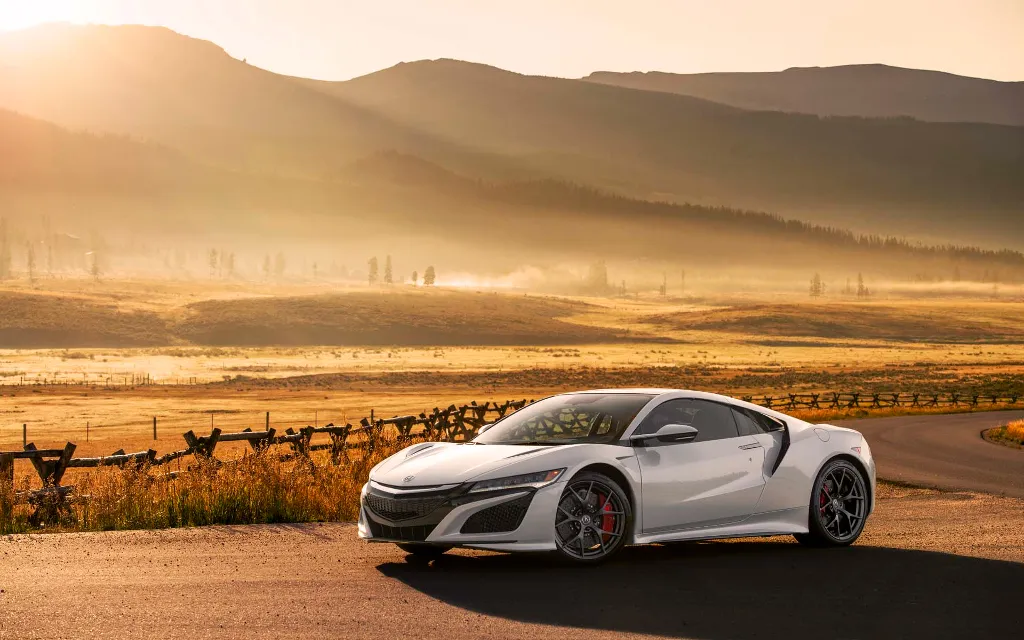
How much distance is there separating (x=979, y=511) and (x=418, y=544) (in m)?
8.67

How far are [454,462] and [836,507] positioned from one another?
424 cm

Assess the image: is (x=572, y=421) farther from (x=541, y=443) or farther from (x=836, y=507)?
(x=836, y=507)

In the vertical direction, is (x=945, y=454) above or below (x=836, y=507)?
below

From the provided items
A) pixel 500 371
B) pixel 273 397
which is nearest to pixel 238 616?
pixel 273 397

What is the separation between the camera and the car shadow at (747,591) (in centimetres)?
891

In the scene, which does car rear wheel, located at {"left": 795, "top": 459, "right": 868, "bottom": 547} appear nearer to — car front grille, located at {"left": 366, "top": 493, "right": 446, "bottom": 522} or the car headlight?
the car headlight

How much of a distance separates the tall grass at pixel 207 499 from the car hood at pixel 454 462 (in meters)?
3.79

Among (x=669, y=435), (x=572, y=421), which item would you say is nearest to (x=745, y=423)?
(x=669, y=435)

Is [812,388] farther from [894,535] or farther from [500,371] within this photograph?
[894,535]

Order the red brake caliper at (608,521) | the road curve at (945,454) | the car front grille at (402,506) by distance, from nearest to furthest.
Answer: the car front grille at (402,506)
the red brake caliper at (608,521)
the road curve at (945,454)

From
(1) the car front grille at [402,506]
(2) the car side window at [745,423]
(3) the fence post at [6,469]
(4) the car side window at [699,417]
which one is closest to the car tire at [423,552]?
(1) the car front grille at [402,506]

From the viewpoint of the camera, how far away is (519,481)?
10.7 meters

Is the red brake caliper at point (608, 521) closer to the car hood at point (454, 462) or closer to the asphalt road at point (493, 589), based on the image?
the asphalt road at point (493, 589)

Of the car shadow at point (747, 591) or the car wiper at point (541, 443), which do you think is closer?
the car shadow at point (747, 591)
